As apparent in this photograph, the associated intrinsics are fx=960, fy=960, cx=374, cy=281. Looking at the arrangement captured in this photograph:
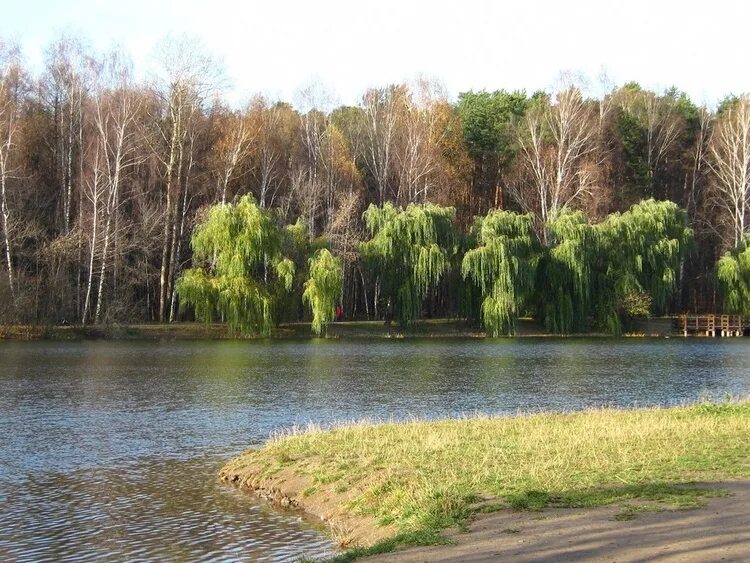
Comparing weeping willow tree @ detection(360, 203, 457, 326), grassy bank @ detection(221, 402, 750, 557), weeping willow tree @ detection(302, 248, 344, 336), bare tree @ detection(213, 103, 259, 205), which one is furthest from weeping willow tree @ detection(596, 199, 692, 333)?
grassy bank @ detection(221, 402, 750, 557)

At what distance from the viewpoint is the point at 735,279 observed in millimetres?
63312

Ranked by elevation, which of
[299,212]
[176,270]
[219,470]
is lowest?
[219,470]

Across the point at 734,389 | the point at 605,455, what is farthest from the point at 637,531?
the point at 734,389

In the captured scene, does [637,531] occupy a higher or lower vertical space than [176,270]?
lower

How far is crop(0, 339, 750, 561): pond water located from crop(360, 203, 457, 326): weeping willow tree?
196 inches

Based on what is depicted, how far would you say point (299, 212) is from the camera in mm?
66312

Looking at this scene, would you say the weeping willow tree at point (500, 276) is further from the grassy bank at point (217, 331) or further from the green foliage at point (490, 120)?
the green foliage at point (490, 120)

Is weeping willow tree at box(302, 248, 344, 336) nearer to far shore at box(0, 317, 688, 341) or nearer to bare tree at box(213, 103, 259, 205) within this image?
far shore at box(0, 317, 688, 341)

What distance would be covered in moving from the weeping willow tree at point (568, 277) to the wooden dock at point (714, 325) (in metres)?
9.58

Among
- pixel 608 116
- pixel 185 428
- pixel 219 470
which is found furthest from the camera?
pixel 608 116

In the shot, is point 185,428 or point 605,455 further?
point 185,428

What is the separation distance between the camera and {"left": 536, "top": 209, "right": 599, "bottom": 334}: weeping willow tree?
190 ft

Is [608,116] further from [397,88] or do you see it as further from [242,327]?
[242,327]

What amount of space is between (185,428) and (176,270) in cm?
3963
